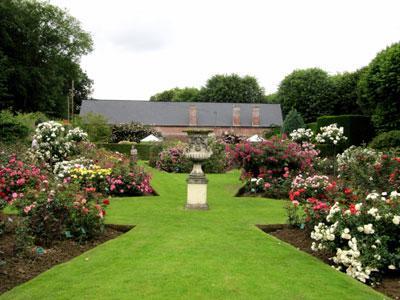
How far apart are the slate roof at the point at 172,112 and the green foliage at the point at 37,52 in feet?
17.7

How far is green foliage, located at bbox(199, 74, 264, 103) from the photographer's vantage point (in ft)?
211

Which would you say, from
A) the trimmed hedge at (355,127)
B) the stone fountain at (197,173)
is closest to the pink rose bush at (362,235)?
the stone fountain at (197,173)

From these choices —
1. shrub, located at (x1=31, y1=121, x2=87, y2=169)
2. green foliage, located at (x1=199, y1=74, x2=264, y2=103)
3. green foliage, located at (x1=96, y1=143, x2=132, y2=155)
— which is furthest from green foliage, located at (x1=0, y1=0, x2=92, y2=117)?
green foliage, located at (x1=199, y1=74, x2=264, y2=103)

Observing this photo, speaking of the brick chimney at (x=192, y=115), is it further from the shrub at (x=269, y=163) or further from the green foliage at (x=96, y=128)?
the shrub at (x=269, y=163)

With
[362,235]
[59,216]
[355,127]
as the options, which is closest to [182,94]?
[355,127]

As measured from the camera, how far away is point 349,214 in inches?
248

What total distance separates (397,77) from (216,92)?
42.0 meters

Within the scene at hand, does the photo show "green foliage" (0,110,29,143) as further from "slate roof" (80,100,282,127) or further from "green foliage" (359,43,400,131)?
"slate roof" (80,100,282,127)

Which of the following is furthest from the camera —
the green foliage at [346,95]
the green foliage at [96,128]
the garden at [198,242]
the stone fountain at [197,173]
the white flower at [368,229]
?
the green foliage at [346,95]

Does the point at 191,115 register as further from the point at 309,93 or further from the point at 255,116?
the point at 309,93

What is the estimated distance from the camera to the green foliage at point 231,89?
64438 millimetres

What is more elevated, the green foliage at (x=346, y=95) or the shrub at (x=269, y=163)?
the green foliage at (x=346, y=95)

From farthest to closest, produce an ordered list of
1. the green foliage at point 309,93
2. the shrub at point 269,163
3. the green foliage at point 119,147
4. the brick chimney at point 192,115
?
the brick chimney at point 192,115 → the green foliage at point 309,93 → the green foliage at point 119,147 → the shrub at point 269,163

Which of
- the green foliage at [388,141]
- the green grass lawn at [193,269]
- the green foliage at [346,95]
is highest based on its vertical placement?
the green foliage at [346,95]
